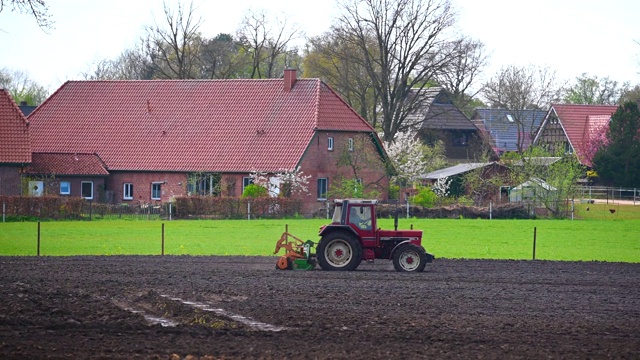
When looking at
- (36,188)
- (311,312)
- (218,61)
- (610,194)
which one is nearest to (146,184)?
(36,188)

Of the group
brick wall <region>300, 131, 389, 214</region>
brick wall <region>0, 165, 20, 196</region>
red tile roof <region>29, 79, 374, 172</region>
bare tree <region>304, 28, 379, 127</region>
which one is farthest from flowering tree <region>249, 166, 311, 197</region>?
bare tree <region>304, 28, 379, 127</region>

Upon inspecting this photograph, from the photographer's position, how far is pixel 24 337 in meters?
15.3

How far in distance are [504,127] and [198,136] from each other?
43714mm

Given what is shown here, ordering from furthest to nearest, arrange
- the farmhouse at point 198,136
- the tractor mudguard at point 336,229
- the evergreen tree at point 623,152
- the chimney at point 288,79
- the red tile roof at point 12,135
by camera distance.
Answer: the evergreen tree at point 623,152, the chimney at point 288,79, the farmhouse at point 198,136, the red tile roof at point 12,135, the tractor mudguard at point 336,229

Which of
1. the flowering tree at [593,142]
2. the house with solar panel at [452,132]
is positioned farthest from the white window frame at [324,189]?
the flowering tree at [593,142]

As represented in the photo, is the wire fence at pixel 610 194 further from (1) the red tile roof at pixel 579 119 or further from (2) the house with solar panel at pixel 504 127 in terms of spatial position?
(2) the house with solar panel at pixel 504 127

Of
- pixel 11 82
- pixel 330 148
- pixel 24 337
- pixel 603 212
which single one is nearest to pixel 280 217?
pixel 330 148

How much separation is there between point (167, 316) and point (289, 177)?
37189 mm

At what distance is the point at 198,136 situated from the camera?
58656mm

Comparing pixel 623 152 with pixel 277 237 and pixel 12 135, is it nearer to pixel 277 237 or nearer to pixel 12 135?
pixel 277 237

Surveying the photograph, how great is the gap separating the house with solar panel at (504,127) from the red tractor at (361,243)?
6746cm

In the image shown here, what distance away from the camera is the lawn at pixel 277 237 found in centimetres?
3312

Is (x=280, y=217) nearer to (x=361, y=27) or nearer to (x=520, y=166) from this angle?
(x=520, y=166)

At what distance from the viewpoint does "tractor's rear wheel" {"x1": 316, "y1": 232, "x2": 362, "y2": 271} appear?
982 inches
